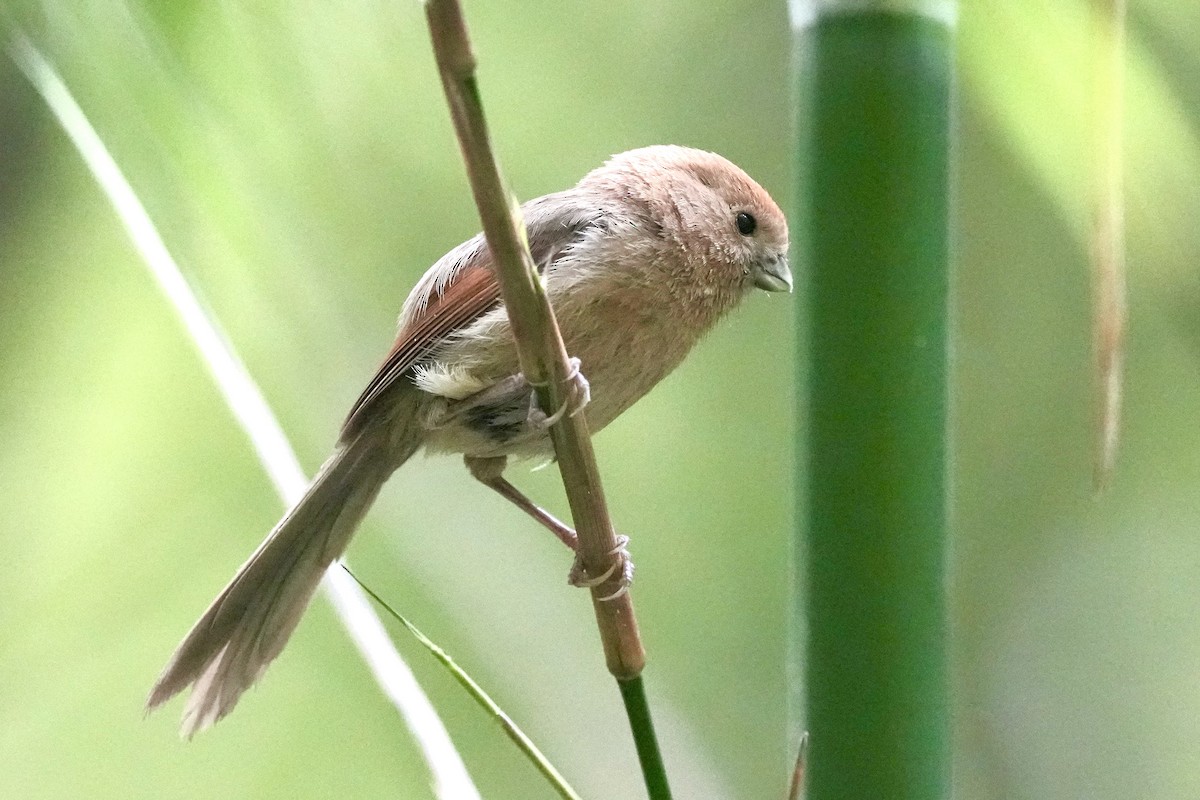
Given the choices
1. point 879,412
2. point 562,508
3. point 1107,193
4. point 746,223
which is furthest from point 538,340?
point 562,508

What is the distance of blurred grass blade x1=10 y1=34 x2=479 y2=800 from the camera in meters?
0.98

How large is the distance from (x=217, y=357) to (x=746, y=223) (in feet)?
2.90

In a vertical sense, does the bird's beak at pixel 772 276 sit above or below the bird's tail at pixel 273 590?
above

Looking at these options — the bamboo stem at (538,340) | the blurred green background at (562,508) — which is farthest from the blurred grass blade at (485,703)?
the blurred green background at (562,508)

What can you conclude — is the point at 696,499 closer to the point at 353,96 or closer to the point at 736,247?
the point at 736,247

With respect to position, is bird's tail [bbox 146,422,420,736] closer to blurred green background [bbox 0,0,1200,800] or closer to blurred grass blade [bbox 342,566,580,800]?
blurred green background [bbox 0,0,1200,800]

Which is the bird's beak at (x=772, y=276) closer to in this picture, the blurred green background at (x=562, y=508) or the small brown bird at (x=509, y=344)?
the small brown bird at (x=509, y=344)

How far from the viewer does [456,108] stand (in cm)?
53

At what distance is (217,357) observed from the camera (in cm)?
102

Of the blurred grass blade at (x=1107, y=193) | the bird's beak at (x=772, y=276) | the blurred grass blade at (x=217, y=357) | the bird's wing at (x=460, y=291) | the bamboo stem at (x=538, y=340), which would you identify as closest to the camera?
the bamboo stem at (x=538, y=340)

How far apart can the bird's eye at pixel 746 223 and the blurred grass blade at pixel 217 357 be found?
2.68ft

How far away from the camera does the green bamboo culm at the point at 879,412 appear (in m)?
0.75

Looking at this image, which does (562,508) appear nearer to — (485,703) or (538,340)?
(485,703)

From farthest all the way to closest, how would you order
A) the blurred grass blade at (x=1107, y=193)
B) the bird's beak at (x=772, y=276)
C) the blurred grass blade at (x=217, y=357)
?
the bird's beak at (x=772, y=276) < the blurred grass blade at (x=217, y=357) < the blurred grass blade at (x=1107, y=193)
